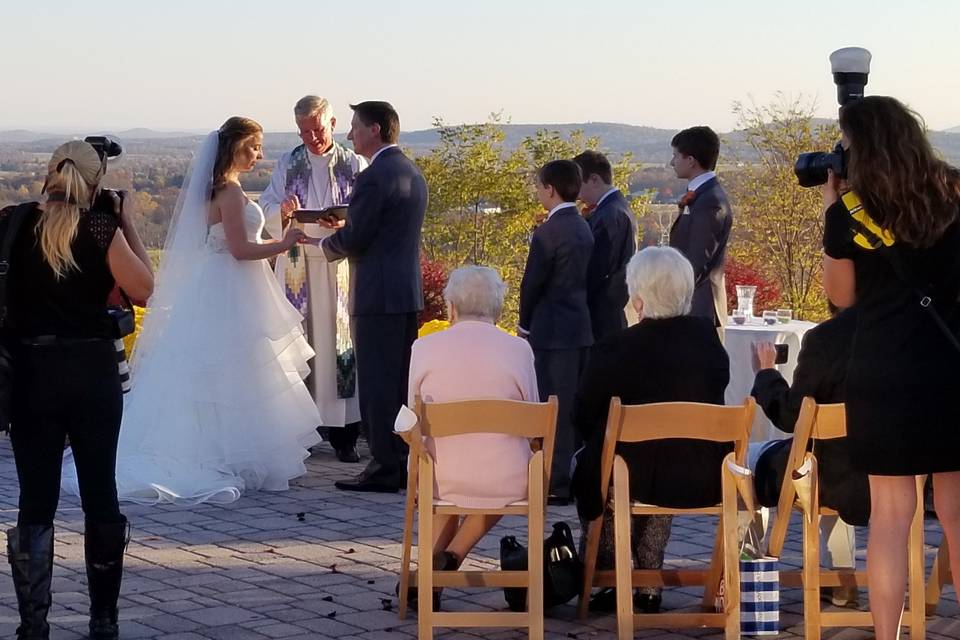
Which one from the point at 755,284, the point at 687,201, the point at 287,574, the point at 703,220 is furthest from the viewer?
the point at 755,284

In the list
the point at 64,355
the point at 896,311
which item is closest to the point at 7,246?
the point at 64,355

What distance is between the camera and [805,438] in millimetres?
5156

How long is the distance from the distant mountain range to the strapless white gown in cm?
90

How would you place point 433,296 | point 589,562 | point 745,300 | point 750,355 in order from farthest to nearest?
1. point 433,296
2. point 745,300
3. point 750,355
4. point 589,562

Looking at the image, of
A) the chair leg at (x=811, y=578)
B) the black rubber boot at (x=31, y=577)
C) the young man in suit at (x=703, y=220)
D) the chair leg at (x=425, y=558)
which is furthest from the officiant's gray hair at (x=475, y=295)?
the young man in suit at (x=703, y=220)

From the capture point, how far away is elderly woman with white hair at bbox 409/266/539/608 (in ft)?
18.2

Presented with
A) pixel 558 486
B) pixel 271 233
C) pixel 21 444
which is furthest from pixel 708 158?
pixel 21 444

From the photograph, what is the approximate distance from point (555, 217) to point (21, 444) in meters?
3.47

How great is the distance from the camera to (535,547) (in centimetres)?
537

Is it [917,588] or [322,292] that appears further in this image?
[322,292]

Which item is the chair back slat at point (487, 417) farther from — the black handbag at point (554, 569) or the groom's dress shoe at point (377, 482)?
the groom's dress shoe at point (377, 482)

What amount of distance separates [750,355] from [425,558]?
434 cm

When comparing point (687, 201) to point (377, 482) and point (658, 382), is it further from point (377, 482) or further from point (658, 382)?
point (658, 382)

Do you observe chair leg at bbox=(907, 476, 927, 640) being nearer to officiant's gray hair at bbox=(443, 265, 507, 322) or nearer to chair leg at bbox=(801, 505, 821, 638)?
chair leg at bbox=(801, 505, 821, 638)
